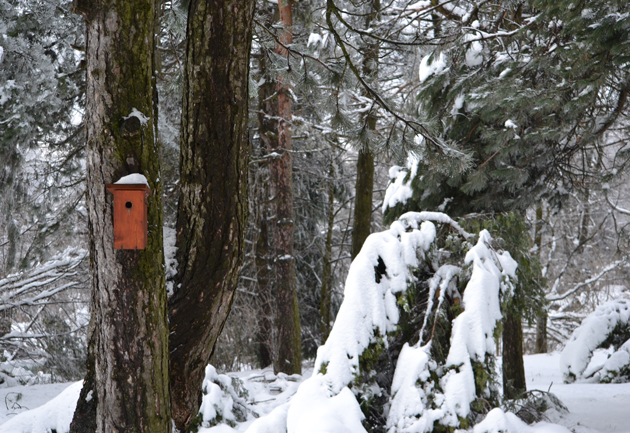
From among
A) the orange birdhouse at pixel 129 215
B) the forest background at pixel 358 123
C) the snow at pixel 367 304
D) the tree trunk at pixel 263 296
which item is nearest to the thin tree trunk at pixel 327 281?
the forest background at pixel 358 123

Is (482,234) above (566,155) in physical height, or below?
below

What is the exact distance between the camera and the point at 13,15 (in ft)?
18.6

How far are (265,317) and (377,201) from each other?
17.0ft

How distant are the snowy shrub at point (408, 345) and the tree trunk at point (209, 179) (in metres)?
0.82

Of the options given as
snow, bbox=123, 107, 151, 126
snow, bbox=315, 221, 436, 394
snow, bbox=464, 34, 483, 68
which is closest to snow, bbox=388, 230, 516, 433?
snow, bbox=315, 221, 436, 394

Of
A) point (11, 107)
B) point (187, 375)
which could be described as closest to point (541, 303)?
point (187, 375)

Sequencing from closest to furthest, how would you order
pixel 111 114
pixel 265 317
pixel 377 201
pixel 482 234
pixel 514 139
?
pixel 111 114, pixel 482 234, pixel 514 139, pixel 265 317, pixel 377 201

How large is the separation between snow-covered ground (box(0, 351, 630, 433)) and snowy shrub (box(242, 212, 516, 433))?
477 millimetres

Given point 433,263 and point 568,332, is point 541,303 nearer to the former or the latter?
point 433,263

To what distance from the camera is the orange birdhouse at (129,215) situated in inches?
76.4

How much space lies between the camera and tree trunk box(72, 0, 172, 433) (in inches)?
77.7

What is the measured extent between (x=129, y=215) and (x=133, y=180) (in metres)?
0.14

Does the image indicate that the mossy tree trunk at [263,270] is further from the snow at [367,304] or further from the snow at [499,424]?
the snow at [499,424]

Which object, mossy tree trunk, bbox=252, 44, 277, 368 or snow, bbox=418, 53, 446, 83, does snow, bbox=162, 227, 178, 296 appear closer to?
snow, bbox=418, 53, 446, 83
